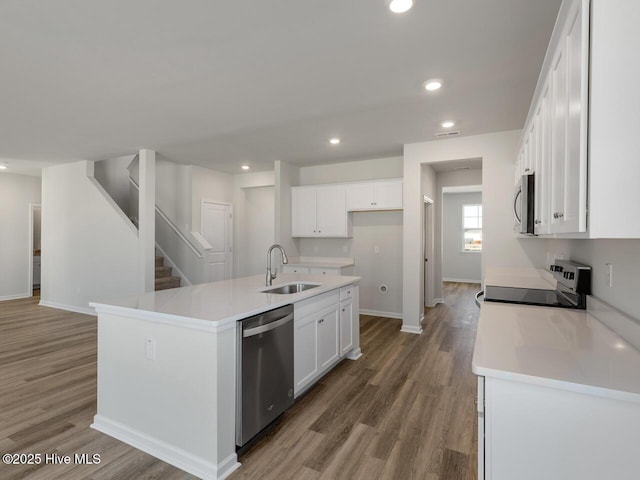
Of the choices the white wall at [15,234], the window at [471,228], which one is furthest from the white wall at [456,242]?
the white wall at [15,234]

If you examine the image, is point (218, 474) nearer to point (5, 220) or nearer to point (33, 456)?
point (33, 456)

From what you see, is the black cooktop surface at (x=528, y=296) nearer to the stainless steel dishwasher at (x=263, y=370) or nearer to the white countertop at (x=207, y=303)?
the white countertop at (x=207, y=303)

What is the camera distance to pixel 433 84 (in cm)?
290

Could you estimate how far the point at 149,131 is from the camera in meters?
4.32

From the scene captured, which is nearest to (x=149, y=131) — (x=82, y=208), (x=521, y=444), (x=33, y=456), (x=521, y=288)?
(x=82, y=208)

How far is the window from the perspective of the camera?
9.52 metres

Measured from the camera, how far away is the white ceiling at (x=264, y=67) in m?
2.00

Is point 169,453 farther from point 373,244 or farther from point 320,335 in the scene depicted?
point 373,244

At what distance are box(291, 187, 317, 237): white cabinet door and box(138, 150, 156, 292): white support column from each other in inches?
89.4

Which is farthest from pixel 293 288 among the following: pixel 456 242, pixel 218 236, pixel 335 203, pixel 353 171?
pixel 456 242

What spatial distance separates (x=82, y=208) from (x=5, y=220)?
2505mm

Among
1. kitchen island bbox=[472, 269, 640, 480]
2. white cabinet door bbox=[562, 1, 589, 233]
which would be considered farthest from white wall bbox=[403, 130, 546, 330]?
white cabinet door bbox=[562, 1, 589, 233]

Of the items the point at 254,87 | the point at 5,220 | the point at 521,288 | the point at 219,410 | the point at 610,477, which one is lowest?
the point at 219,410

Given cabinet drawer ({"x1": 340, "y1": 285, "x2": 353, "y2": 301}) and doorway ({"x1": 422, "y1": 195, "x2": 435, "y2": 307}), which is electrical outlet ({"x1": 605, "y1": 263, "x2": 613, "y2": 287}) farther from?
doorway ({"x1": 422, "y1": 195, "x2": 435, "y2": 307})
